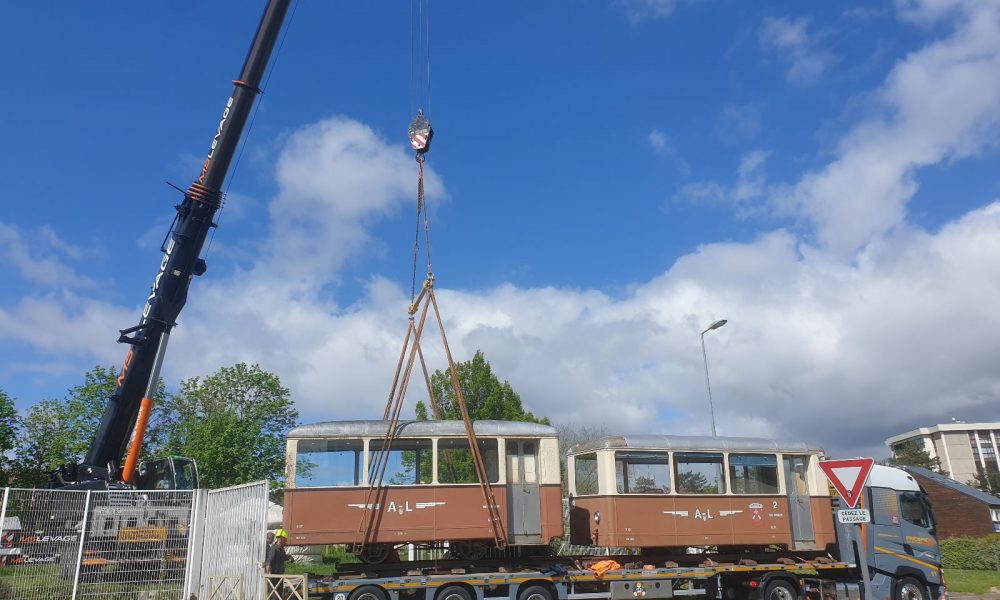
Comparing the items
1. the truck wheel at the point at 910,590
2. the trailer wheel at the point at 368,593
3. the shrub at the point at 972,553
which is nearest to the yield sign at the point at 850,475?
the truck wheel at the point at 910,590

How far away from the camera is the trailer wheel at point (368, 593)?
12.9 metres

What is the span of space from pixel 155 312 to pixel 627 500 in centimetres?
1200

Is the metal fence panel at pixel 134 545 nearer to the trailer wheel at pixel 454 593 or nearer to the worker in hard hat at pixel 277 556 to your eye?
the worker in hard hat at pixel 277 556

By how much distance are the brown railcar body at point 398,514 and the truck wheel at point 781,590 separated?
5863 mm

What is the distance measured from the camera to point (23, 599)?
12.0 meters

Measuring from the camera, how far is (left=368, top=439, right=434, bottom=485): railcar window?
45.2ft

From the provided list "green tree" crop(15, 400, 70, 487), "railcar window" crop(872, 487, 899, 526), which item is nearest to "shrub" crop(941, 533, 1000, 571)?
"railcar window" crop(872, 487, 899, 526)

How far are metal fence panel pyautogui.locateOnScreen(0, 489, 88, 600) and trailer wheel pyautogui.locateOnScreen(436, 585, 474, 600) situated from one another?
21.2 feet

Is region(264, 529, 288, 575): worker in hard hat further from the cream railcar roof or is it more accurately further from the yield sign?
the yield sign

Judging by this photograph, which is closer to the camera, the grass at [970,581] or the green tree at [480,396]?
the grass at [970,581]

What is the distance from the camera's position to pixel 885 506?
15031 mm

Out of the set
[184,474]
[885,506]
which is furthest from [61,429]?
[885,506]

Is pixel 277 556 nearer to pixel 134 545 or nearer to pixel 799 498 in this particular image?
pixel 134 545

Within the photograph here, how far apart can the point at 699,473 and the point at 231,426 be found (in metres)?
25.7
